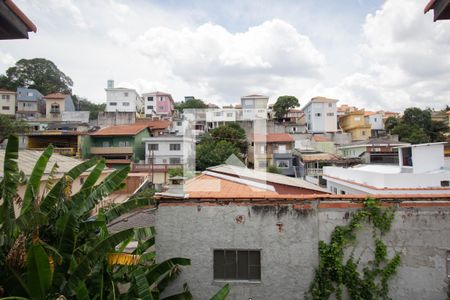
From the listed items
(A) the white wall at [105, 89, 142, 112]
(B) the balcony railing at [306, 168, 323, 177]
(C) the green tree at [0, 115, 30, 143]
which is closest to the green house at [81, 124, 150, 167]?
(C) the green tree at [0, 115, 30, 143]

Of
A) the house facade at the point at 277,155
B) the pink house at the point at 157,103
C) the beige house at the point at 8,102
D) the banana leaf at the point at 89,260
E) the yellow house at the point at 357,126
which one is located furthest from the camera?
the pink house at the point at 157,103

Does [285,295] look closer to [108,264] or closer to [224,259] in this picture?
[224,259]

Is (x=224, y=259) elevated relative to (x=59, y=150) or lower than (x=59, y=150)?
lower

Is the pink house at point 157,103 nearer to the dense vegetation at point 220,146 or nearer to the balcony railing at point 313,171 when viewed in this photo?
the dense vegetation at point 220,146

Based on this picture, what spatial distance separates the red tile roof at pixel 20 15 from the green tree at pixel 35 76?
68852mm

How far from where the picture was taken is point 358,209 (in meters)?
5.46

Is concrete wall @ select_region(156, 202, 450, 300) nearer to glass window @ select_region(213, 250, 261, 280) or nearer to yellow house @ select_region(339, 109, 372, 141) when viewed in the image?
glass window @ select_region(213, 250, 261, 280)

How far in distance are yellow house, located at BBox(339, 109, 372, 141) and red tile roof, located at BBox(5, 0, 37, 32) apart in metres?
52.1

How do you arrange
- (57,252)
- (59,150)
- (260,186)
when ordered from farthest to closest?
(59,150) → (260,186) → (57,252)

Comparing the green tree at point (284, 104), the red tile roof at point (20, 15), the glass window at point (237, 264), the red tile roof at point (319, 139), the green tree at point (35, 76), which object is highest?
the green tree at point (35, 76)

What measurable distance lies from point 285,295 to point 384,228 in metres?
2.34

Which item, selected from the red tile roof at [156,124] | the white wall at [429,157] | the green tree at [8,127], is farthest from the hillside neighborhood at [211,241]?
the red tile roof at [156,124]

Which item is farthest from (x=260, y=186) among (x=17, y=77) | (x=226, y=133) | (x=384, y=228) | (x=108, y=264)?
(x=17, y=77)

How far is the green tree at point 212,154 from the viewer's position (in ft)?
99.8
